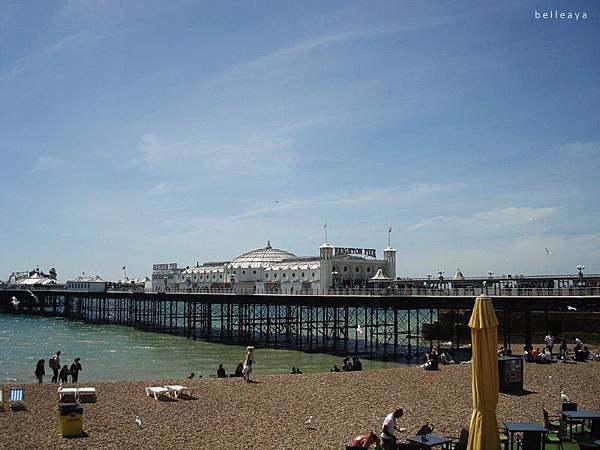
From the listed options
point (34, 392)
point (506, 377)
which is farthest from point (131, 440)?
point (506, 377)

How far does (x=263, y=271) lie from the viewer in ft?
193

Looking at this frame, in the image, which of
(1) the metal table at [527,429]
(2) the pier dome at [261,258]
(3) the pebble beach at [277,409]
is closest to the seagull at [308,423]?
(3) the pebble beach at [277,409]

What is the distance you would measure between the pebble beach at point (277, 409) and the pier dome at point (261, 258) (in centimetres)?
3961

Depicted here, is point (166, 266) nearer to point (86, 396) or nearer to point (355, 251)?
point (355, 251)

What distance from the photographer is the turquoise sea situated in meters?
29.8

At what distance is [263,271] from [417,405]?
43226 millimetres

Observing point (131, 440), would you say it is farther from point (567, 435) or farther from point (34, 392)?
point (567, 435)

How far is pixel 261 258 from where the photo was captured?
6341cm

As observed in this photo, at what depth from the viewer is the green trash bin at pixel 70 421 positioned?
12.7m

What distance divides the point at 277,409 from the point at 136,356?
2361cm

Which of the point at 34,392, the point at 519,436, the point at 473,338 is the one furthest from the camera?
the point at 34,392

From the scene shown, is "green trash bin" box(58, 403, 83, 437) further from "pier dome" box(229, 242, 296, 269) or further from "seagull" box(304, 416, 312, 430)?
"pier dome" box(229, 242, 296, 269)

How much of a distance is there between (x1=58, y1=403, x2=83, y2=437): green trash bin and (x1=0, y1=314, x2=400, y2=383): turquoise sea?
14887 millimetres

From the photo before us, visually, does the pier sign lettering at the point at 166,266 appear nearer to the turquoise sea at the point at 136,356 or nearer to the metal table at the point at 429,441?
the turquoise sea at the point at 136,356
